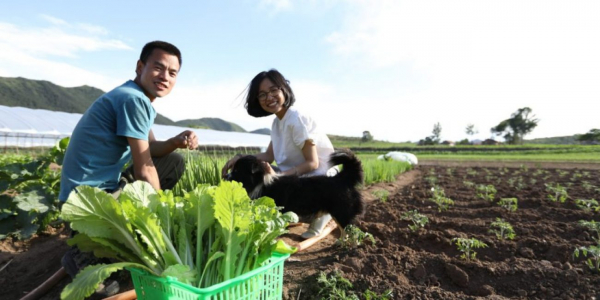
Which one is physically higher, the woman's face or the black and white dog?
the woman's face

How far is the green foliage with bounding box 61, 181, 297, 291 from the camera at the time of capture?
1.20 m

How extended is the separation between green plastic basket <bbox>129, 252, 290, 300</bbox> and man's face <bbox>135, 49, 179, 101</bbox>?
146cm

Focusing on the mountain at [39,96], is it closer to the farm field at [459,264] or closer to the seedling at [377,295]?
the farm field at [459,264]

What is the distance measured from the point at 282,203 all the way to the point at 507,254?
75.6 inches

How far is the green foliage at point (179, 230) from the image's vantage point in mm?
1203

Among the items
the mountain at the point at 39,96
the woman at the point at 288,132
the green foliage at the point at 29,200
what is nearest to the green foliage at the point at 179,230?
the woman at the point at 288,132

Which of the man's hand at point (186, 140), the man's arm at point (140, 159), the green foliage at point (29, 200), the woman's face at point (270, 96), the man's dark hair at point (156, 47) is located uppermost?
the man's dark hair at point (156, 47)

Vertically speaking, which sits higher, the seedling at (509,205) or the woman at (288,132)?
the woman at (288,132)

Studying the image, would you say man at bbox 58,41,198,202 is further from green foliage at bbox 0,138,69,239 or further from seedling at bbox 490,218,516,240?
seedling at bbox 490,218,516,240

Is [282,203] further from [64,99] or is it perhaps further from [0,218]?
[64,99]

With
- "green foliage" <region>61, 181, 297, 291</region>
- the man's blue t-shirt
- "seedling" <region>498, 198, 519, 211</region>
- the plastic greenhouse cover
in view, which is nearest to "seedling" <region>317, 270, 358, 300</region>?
"green foliage" <region>61, 181, 297, 291</region>

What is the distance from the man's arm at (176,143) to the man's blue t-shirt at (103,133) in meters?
0.32

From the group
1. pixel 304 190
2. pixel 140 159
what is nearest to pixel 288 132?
pixel 304 190

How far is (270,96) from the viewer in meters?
3.05
